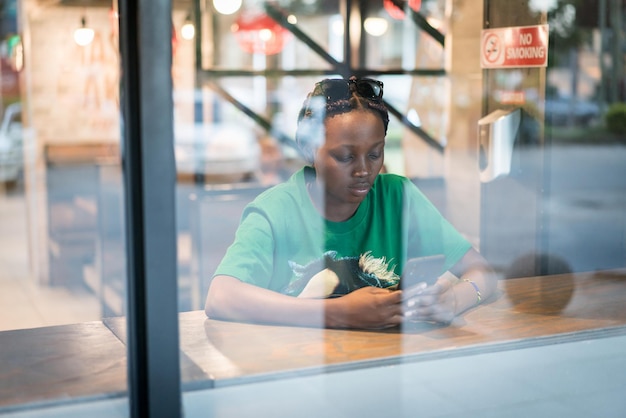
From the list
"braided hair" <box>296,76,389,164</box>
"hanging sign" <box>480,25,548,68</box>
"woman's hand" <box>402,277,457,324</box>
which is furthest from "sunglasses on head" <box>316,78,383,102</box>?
"hanging sign" <box>480,25,548,68</box>

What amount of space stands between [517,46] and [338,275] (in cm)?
134

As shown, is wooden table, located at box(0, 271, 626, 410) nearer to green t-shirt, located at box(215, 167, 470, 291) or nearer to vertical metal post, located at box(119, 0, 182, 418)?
vertical metal post, located at box(119, 0, 182, 418)

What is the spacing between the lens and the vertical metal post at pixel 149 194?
3.93 feet

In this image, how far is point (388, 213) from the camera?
1872mm

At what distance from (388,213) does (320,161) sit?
173 millimetres

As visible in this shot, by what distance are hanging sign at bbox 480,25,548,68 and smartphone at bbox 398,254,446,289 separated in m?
1.25

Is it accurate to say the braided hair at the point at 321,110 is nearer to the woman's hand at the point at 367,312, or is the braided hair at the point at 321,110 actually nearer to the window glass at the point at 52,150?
the woman's hand at the point at 367,312

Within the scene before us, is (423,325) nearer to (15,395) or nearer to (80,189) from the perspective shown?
(15,395)

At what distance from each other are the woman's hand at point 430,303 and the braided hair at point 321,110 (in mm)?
393

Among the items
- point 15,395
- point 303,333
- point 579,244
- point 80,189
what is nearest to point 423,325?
point 303,333

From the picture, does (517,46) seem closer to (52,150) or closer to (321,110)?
(321,110)

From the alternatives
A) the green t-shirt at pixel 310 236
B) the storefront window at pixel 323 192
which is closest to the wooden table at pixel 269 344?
the storefront window at pixel 323 192

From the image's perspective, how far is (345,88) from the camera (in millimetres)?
1822

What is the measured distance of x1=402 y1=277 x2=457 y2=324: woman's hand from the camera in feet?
5.18
